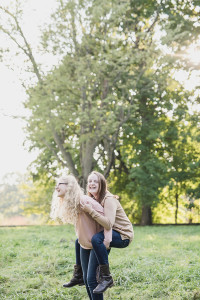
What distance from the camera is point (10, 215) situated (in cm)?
6259

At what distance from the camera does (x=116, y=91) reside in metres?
18.0

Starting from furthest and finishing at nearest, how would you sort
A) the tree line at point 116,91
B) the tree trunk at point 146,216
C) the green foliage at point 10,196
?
1. the green foliage at point 10,196
2. the tree trunk at point 146,216
3. the tree line at point 116,91

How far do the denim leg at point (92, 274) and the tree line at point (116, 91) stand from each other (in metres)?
11.0

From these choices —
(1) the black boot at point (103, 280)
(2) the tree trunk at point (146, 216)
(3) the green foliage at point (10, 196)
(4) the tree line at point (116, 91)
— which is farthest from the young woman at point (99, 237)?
(3) the green foliage at point (10, 196)

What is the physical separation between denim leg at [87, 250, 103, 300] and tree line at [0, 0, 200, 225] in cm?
1102

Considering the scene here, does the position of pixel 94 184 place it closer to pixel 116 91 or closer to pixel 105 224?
pixel 105 224

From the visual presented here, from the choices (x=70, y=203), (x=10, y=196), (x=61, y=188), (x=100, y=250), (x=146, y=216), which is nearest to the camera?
(x=100, y=250)

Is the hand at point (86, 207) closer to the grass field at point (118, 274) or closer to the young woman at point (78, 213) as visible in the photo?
the young woman at point (78, 213)

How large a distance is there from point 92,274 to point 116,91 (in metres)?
14.7

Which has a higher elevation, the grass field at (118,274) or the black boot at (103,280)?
the black boot at (103,280)

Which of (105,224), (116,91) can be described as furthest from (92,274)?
(116,91)

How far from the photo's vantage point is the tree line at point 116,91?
1551 cm

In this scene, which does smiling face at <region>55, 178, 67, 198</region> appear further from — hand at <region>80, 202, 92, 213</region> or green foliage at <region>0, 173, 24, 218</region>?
green foliage at <region>0, 173, 24, 218</region>

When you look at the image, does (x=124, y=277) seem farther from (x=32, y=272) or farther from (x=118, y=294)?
(x=32, y=272)
